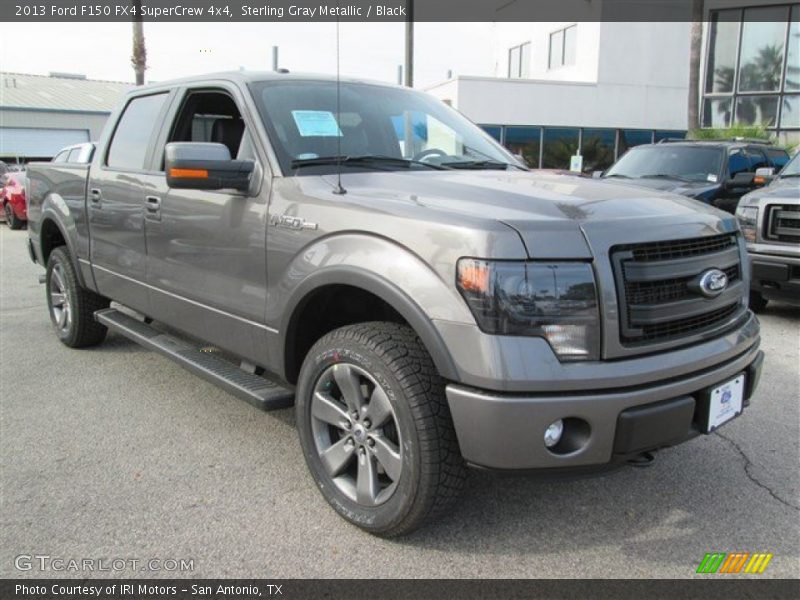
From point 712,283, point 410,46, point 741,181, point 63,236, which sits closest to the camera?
point 712,283

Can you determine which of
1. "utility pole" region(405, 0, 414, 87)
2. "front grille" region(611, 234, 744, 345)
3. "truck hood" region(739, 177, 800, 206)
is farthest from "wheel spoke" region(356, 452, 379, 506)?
"utility pole" region(405, 0, 414, 87)

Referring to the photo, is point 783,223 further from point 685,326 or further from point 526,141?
point 526,141

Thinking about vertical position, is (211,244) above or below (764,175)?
below

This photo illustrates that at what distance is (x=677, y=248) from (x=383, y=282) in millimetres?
1146

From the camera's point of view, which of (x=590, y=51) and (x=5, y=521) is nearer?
(x=5, y=521)

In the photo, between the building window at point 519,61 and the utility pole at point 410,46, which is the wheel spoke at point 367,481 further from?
the building window at point 519,61

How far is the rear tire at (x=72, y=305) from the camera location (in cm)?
524

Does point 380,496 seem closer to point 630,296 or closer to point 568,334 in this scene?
point 568,334

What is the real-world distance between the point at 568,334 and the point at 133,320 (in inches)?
132

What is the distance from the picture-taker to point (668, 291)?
253 cm

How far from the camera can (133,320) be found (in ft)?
15.1

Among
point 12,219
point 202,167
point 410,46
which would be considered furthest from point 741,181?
point 12,219

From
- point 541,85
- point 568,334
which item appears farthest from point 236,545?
point 541,85

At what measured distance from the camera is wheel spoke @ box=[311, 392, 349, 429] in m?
2.81
